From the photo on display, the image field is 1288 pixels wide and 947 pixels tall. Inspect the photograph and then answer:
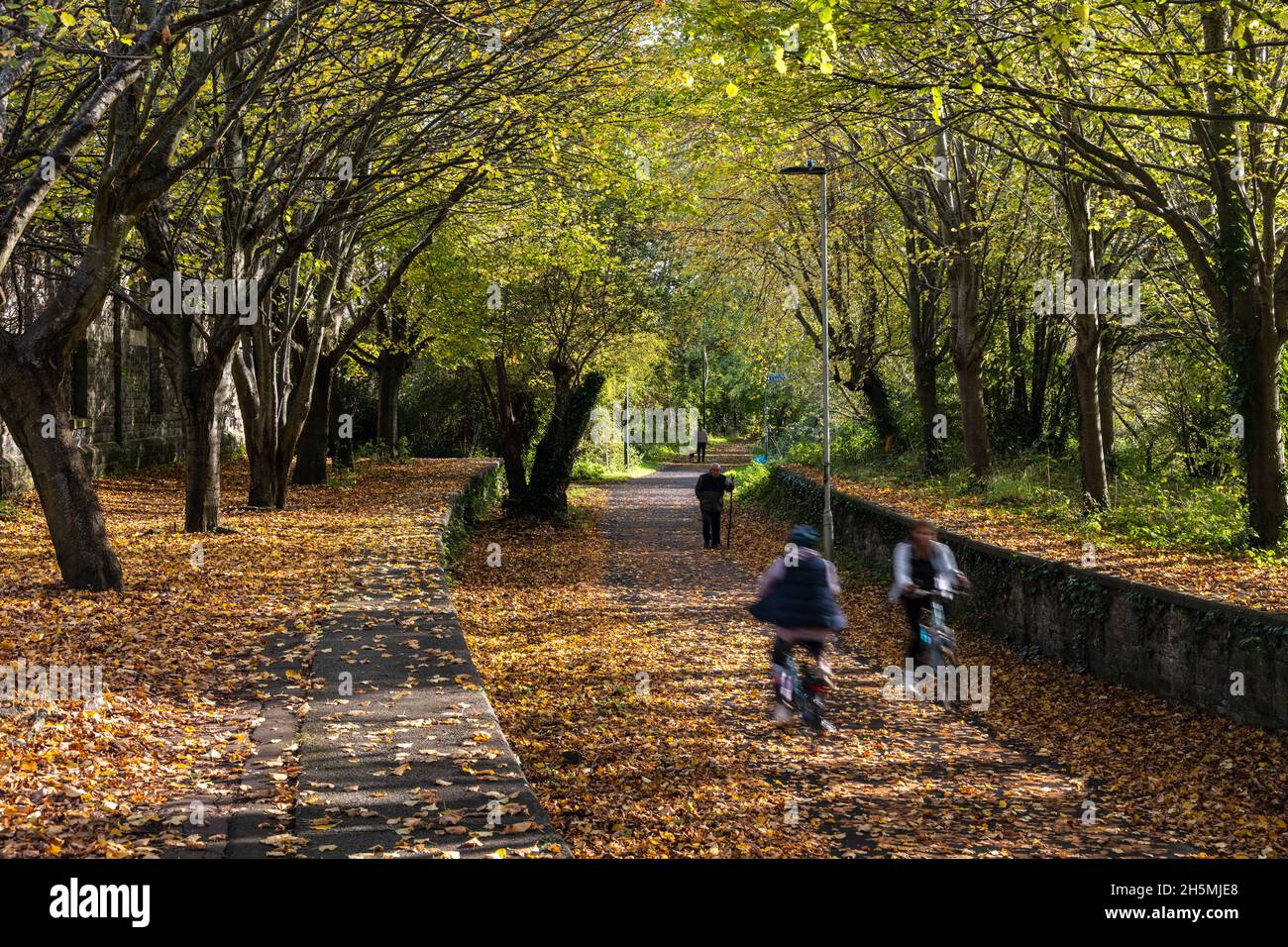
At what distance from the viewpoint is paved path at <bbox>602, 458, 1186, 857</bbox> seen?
7.60m

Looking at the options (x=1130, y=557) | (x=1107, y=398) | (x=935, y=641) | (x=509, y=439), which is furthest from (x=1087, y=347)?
(x=509, y=439)

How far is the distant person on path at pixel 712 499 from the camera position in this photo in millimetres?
24016

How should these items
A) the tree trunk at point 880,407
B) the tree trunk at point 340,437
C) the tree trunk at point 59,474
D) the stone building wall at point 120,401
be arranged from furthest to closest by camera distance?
the tree trunk at point 880,407 < the tree trunk at point 340,437 < the stone building wall at point 120,401 < the tree trunk at point 59,474

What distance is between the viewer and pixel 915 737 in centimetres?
1041

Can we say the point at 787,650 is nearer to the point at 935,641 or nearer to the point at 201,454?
the point at 935,641

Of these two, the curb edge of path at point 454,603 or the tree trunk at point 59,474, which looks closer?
the curb edge of path at point 454,603

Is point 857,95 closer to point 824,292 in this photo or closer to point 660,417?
point 824,292

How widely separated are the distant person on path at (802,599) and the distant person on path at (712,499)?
540 inches

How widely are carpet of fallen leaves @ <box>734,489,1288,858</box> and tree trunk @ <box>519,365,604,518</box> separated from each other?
15.1m

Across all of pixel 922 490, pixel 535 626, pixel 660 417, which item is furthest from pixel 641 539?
pixel 660 417

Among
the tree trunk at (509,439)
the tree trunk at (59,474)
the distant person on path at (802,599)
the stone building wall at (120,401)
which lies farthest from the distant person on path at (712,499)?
the tree trunk at (59,474)

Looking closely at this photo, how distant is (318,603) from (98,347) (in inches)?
674

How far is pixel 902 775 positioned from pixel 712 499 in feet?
50.2

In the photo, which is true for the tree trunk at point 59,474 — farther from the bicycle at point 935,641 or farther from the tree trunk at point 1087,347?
the tree trunk at point 1087,347
